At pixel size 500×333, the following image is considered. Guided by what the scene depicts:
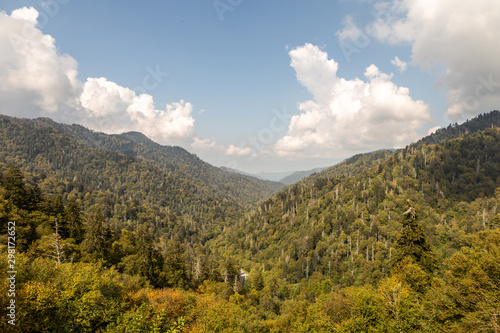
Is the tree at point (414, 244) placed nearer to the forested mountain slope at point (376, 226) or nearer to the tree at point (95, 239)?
the tree at point (95, 239)

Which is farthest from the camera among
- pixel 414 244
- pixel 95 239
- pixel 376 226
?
pixel 376 226

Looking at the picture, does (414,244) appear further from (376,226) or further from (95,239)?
(376,226)

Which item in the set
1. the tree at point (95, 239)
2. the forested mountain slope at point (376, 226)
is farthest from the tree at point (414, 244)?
the forested mountain slope at point (376, 226)

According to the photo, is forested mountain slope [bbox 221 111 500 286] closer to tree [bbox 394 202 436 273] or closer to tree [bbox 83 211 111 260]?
tree [bbox 394 202 436 273]

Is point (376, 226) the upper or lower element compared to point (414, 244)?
lower

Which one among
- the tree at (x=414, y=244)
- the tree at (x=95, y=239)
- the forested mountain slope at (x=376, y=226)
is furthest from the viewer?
the forested mountain slope at (x=376, y=226)

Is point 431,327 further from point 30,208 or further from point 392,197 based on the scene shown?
point 392,197

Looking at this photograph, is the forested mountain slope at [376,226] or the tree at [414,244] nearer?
the tree at [414,244]

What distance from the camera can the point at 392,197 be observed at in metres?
177

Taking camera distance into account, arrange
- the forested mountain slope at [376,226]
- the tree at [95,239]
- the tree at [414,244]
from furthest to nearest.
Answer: the forested mountain slope at [376,226], the tree at [95,239], the tree at [414,244]

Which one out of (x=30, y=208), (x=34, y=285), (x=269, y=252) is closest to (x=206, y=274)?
(x=30, y=208)

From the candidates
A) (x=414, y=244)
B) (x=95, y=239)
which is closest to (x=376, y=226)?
(x=414, y=244)

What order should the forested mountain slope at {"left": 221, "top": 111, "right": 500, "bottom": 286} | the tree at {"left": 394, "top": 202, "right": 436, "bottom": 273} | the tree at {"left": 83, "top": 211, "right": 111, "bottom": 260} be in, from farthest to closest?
1. the forested mountain slope at {"left": 221, "top": 111, "right": 500, "bottom": 286}
2. the tree at {"left": 83, "top": 211, "right": 111, "bottom": 260}
3. the tree at {"left": 394, "top": 202, "right": 436, "bottom": 273}

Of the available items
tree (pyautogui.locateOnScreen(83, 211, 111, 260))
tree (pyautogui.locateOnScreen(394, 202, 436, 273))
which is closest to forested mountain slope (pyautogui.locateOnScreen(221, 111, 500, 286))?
tree (pyautogui.locateOnScreen(394, 202, 436, 273))
